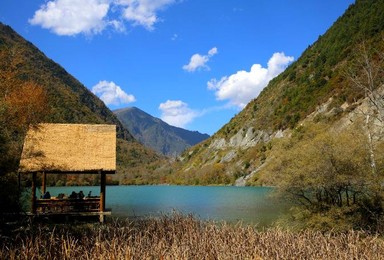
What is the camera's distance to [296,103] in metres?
132

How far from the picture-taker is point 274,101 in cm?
15612

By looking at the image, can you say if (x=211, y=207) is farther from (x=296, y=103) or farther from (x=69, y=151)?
(x=296, y=103)

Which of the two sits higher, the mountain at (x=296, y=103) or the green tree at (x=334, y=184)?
the mountain at (x=296, y=103)

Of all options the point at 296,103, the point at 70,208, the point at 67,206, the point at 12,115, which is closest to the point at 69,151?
the point at 67,206

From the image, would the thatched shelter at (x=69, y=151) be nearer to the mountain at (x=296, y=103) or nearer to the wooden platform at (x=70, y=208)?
the wooden platform at (x=70, y=208)

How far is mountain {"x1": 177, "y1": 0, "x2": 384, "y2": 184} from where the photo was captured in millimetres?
107375

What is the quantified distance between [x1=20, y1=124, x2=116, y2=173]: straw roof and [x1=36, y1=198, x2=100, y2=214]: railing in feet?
5.86

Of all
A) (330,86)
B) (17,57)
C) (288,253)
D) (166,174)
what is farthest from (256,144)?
(288,253)

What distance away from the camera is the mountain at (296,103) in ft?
352

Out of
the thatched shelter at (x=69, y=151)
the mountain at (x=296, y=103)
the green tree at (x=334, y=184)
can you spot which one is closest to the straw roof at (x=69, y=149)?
the thatched shelter at (x=69, y=151)

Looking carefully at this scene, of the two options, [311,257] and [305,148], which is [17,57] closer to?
[305,148]

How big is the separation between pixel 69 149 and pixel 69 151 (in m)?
0.15

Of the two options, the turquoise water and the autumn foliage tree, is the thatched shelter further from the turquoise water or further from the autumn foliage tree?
the turquoise water

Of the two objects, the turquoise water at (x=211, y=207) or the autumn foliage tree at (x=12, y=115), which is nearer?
the autumn foliage tree at (x=12, y=115)
